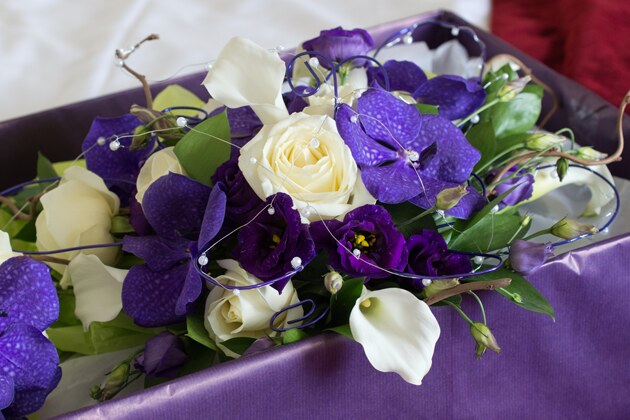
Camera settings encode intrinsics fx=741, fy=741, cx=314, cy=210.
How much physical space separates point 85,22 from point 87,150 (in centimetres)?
63

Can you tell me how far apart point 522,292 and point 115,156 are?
0.35 m

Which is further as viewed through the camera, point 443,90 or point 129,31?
point 129,31

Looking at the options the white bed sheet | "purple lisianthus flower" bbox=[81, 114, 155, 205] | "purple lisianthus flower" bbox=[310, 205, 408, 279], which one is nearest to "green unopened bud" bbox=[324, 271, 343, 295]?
"purple lisianthus flower" bbox=[310, 205, 408, 279]

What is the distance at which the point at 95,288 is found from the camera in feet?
1.84

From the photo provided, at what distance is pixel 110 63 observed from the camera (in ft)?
3.69

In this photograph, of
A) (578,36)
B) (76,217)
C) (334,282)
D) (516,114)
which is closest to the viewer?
(334,282)

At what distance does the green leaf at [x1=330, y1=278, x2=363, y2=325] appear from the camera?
0.51 m

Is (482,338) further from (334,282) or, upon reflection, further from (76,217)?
(76,217)

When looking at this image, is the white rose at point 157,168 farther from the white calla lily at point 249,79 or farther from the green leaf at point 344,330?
the green leaf at point 344,330

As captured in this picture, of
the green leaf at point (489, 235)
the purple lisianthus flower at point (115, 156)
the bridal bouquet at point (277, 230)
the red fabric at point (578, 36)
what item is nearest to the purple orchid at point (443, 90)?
the bridal bouquet at point (277, 230)

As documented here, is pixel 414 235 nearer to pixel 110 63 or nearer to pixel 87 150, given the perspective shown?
pixel 87 150

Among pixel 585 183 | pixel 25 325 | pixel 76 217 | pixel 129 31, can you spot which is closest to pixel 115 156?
pixel 76 217

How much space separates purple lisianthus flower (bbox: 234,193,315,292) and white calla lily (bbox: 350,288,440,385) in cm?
5

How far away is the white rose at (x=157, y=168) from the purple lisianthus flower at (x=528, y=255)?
25 cm
